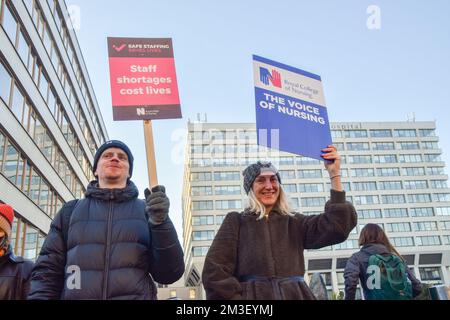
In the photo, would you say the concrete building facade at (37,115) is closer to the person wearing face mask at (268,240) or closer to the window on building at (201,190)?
the person wearing face mask at (268,240)

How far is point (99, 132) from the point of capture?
4684cm

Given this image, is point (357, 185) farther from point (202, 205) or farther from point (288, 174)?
point (202, 205)

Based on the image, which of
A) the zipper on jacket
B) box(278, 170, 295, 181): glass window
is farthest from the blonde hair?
box(278, 170, 295, 181): glass window

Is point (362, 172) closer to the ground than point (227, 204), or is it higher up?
higher up

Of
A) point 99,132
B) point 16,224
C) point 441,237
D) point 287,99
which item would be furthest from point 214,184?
point 287,99

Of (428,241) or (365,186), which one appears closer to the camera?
(428,241)

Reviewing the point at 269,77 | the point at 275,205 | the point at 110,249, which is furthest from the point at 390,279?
the point at 110,249

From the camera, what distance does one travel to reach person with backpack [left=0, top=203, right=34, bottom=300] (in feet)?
11.7

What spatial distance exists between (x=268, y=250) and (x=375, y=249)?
171 centimetres

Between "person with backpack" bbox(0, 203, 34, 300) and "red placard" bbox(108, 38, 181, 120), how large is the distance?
119 cm

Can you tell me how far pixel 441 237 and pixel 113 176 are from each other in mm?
85201

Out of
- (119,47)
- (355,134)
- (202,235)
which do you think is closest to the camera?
(119,47)

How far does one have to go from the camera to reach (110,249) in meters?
3.29

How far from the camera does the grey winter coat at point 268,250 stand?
322cm
